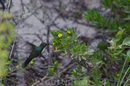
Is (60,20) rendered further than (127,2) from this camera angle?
Yes

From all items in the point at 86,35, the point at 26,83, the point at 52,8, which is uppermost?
the point at 52,8

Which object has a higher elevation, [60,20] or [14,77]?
[60,20]

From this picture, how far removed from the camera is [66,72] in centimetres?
190

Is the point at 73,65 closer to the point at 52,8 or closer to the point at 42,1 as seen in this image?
the point at 52,8

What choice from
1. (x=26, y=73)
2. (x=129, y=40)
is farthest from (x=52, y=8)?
(x=129, y=40)

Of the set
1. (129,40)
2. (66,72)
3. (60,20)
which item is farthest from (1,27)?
(60,20)

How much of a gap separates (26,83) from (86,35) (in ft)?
4.55

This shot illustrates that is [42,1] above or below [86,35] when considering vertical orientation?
above

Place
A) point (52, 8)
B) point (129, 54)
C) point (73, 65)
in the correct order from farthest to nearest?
point (52, 8) < point (73, 65) < point (129, 54)

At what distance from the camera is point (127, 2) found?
6.09 ft

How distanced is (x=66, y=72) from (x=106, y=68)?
0.51m

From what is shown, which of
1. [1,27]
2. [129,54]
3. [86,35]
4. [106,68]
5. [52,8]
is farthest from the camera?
[52,8]

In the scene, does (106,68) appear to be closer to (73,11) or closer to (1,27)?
(1,27)

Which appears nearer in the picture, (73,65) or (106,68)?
(106,68)
